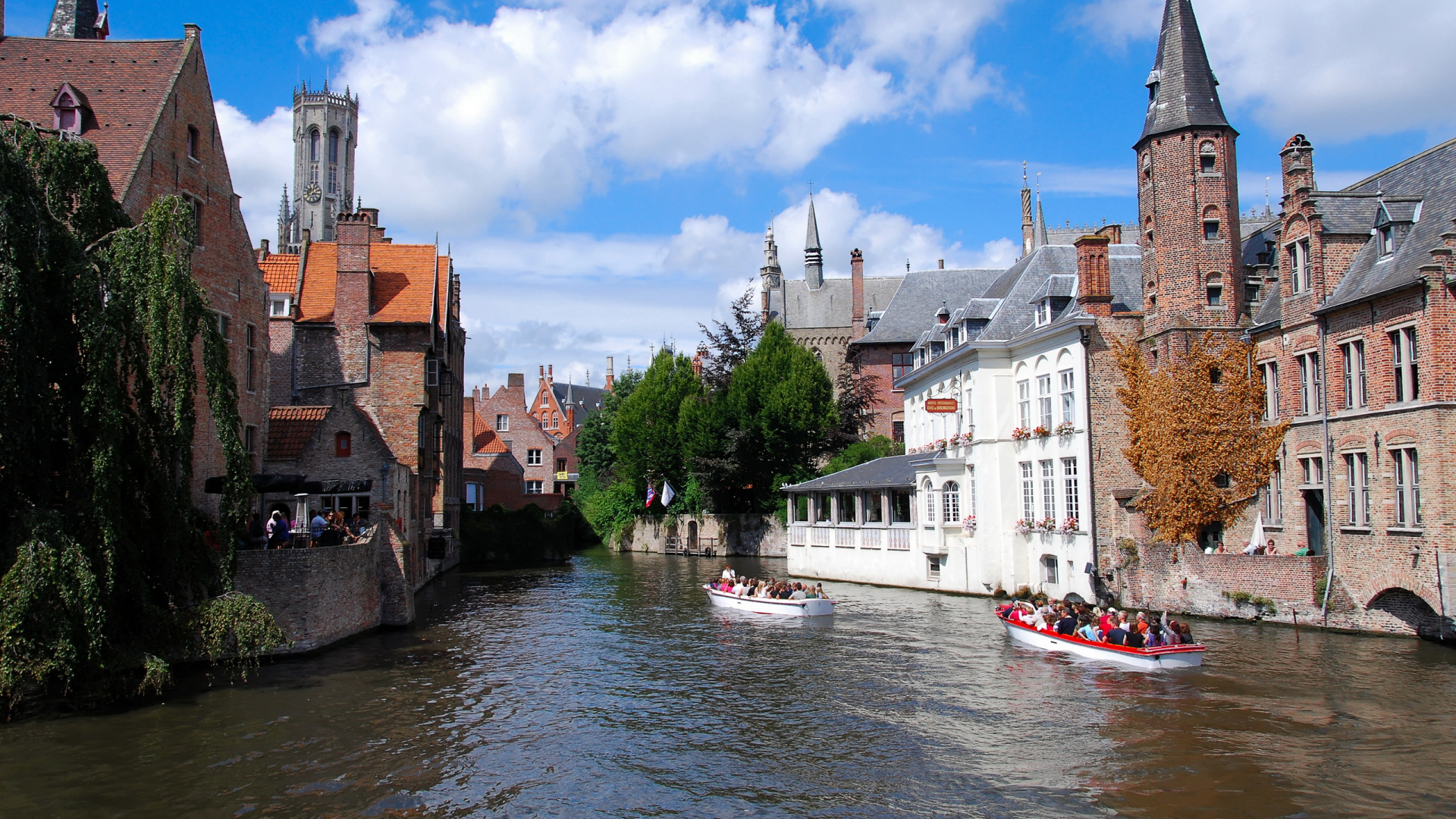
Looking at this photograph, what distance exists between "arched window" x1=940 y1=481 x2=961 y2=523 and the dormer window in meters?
29.0

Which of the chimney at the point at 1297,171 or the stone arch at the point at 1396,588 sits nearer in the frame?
the stone arch at the point at 1396,588

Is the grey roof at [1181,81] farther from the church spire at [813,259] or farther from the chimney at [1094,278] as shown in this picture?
the church spire at [813,259]

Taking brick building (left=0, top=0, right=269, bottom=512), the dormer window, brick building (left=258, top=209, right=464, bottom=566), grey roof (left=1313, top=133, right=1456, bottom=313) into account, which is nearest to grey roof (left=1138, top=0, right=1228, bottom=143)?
grey roof (left=1313, top=133, right=1456, bottom=313)

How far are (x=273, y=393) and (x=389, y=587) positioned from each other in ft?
35.8

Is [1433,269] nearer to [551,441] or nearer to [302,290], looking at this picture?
[302,290]

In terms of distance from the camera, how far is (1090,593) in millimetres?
30453

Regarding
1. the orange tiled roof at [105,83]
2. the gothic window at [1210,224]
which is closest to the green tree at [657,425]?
the gothic window at [1210,224]

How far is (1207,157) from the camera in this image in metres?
31.2

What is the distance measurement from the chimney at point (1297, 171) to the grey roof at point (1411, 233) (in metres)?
0.59

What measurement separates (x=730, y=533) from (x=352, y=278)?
2968 cm

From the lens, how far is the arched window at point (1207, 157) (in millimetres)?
31125

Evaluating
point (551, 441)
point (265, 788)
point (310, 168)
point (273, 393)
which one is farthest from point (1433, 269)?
point (310, 168)

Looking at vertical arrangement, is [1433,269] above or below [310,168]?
below

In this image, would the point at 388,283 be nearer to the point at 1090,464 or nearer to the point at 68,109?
the point at 68,109
